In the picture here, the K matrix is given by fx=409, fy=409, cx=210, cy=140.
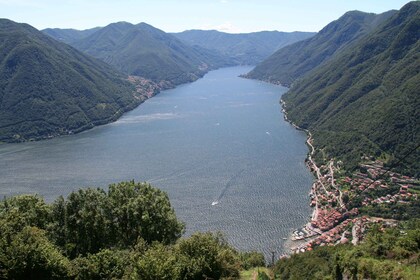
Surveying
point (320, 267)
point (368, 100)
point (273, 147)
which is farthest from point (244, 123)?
point (320, 267)

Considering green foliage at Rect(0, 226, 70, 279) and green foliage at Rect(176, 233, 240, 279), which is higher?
green foliage at Rect(0, 226, 70, 279)

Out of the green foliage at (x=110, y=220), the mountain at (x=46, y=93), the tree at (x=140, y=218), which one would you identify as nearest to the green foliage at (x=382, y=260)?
the tree at (x=140, y=218)

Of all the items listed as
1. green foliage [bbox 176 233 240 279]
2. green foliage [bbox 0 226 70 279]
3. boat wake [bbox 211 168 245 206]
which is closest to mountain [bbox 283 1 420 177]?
boat wake [bbox 211 168 245 206]

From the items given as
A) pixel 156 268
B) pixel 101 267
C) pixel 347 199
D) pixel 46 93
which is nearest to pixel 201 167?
pixel 347 199

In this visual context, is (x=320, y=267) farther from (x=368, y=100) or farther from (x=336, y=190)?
(x=368, y=100)

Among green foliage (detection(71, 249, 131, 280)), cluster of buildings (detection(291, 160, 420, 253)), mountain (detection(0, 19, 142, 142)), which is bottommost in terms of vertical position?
cluster of buildings (detection(291, 160, 420, 253))

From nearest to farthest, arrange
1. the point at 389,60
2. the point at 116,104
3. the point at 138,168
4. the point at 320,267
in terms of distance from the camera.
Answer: the point at 320,267 → the point at 138,168 → the point at 389,60 → the point at 116,104

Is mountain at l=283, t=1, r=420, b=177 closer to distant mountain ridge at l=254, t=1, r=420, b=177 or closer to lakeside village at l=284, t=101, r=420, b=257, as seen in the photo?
distant mountain ridge at l=254, t=1, r=420, b=177
